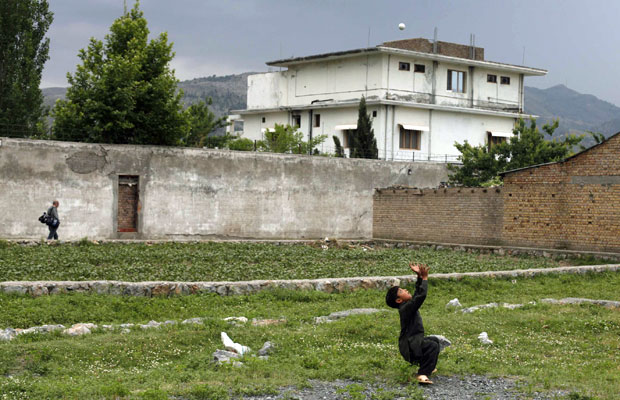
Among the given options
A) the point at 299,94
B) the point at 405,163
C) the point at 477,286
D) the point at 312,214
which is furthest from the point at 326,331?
the point at 299,94

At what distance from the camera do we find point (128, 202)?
3209 cm

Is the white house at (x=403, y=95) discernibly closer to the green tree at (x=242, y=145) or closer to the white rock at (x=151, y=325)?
the green tree at (x=242, y=145)

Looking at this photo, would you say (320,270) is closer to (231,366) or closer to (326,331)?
(326,331)

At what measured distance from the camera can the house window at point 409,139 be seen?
5653cm

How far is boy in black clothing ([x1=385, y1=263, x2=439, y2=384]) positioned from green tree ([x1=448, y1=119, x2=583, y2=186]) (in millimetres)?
29692

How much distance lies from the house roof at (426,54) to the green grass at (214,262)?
27869mm

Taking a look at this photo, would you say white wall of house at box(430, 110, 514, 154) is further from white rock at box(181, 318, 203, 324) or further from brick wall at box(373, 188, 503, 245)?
white rock at box(181, 318, 203, 324)

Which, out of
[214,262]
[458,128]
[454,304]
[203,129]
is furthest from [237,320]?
[458,128]

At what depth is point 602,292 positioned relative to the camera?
18875 millimetres

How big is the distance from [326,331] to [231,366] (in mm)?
2751

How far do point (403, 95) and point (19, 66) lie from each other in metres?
26.0

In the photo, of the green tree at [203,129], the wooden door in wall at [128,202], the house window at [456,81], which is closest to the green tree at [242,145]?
the green tree at [203,129]

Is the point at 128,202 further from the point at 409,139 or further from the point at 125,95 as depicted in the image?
the point at 409,139

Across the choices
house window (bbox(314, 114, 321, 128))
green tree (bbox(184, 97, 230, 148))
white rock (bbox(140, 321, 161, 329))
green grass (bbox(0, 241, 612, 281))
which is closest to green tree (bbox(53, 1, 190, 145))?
green grass (bbox(0, 241, 612, 281))
